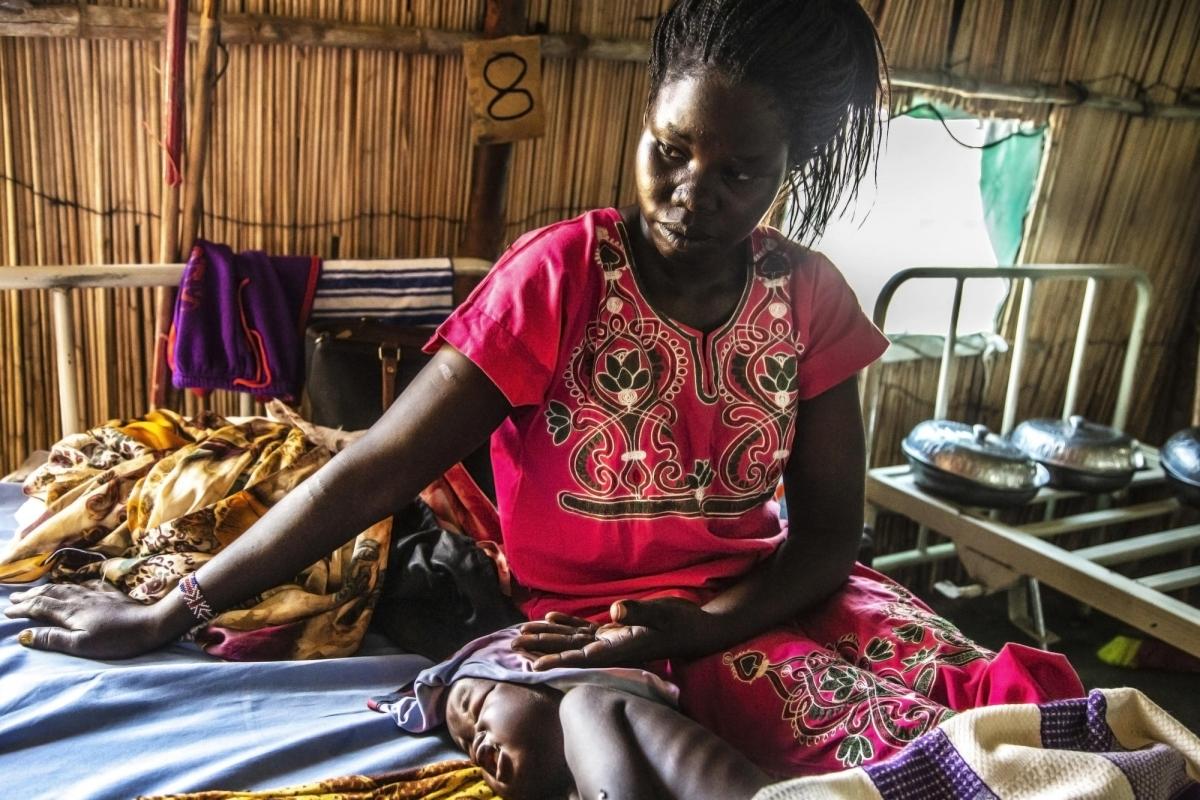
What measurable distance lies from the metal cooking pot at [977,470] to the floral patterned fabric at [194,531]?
1.45 metres

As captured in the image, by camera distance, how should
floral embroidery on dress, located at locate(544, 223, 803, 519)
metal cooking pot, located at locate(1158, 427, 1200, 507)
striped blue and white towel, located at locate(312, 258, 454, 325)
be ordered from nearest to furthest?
floral embroidery on dress, located at locate(544, 223, 803, 519) → striped blue and white towel, located at locate(312, 258, 454, 325) → metal cooking pot, located at locate(1158, 427, 1200, 507)

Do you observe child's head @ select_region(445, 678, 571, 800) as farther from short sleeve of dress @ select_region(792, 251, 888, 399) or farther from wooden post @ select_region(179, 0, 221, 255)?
wooden post @ select_region(179, 0, 221, 255)

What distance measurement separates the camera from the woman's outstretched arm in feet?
3.90

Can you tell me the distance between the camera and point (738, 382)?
1304 mm

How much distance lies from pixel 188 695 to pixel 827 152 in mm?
1072

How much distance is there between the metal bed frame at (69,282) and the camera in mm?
1729

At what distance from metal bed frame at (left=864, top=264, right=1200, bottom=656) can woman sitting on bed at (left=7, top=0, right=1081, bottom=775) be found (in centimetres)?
105

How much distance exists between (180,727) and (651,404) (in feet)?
2.22

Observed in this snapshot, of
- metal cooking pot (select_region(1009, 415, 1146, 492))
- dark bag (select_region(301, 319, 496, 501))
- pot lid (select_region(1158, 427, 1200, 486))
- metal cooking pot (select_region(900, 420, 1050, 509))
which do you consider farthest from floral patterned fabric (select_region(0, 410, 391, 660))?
pot lid (select_region(1158, 427, 1200, 486))

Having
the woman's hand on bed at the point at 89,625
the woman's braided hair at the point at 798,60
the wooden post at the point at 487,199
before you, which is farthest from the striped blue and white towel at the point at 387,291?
the woman's braided hair at the point at 798,60

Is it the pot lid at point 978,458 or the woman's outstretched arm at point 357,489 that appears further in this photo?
the pot lid at point 978,458

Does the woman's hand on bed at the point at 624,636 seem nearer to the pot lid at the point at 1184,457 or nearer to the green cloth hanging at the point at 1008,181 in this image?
the pot lid at the point at 1184,457

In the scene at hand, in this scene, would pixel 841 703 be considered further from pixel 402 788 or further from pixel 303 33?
pixel 303 33

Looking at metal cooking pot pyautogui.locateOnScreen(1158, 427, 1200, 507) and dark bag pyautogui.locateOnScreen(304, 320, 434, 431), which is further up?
dark bag pyautogui.locateOnScreen(304, 320, 434, 431)
